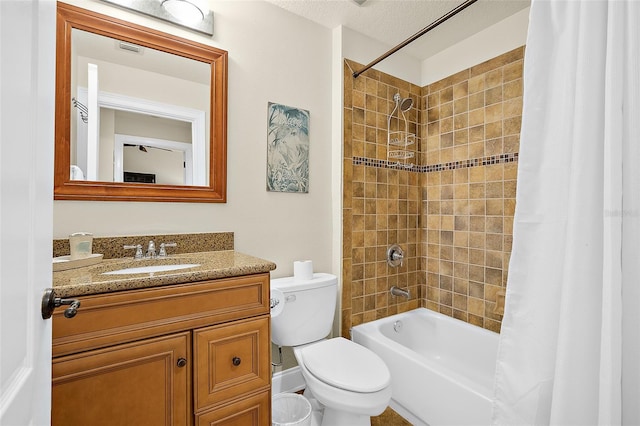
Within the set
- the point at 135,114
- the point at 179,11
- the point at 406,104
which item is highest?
the point at 179,11

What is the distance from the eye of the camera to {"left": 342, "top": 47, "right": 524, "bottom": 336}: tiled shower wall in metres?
2.09

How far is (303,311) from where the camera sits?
1776 millimetres

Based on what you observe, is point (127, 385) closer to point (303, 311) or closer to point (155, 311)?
point (155, 311)

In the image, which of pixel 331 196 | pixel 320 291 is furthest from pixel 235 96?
pixel 320 291

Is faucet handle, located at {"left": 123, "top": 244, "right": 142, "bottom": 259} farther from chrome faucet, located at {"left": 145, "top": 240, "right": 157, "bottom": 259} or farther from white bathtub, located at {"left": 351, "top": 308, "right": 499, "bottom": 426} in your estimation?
white bathtub, located at {"left": 351, "top": 308, "right": 499, "bottom": 426}

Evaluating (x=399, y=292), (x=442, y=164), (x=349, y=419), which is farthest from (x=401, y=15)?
(x=349, y=419)

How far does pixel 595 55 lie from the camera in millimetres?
571

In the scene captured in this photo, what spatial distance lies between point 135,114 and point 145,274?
90 cm

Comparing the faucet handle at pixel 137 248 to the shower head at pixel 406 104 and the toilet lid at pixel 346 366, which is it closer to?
the toilet lid at pixel 346 366

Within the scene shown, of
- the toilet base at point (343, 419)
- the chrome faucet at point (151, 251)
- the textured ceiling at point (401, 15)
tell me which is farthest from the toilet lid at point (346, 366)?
the textured ceiling at point (401, 15)

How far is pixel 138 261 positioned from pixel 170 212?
311mm

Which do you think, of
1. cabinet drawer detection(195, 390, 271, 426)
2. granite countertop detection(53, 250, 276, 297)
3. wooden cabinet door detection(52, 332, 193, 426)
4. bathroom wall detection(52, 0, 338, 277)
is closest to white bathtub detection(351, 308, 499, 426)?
bathroom wall detection(52, 0, 338, 277)

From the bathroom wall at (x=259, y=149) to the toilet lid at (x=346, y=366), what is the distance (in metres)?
0.53

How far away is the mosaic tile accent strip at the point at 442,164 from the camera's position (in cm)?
207
